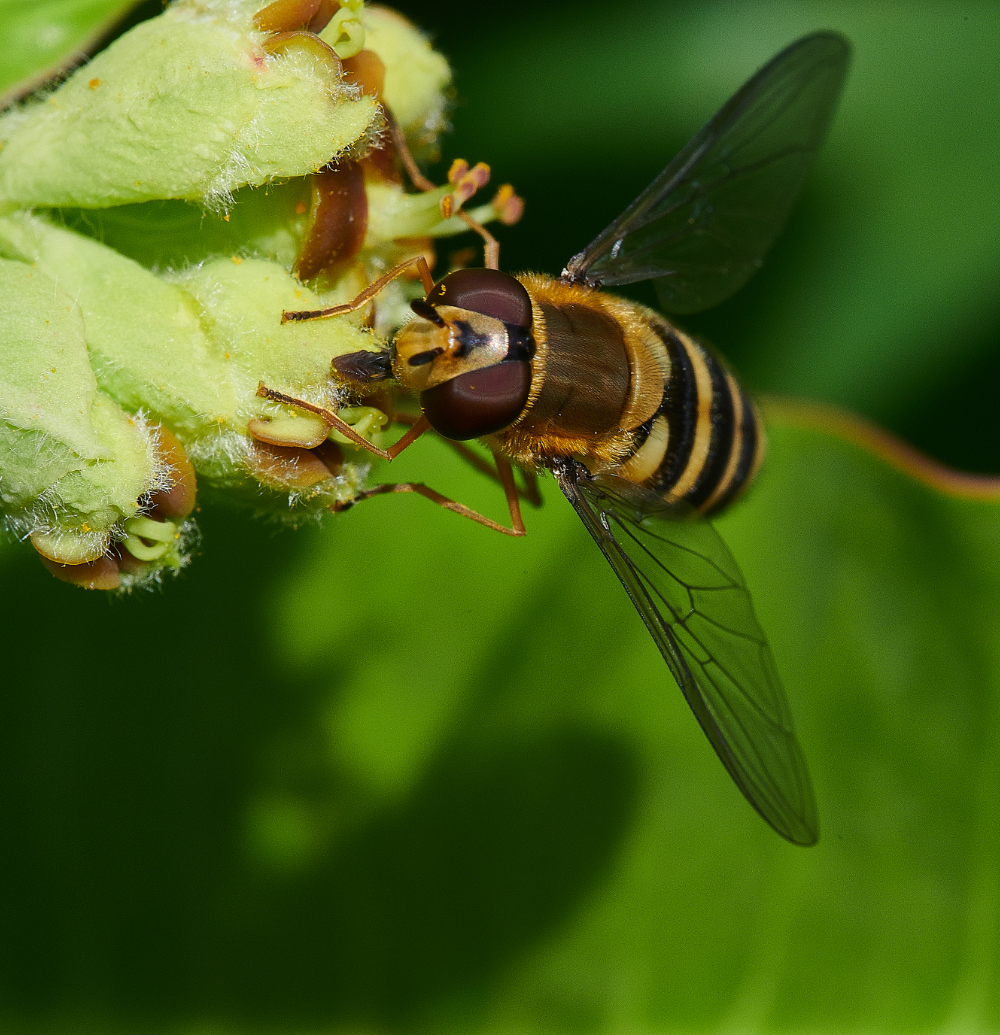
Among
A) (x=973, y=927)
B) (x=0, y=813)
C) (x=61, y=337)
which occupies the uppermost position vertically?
(x=61, y=337)

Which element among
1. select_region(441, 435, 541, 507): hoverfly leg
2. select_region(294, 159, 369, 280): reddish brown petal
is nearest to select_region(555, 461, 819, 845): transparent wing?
select_region(441, 435, 541, 507): hoverfly leg

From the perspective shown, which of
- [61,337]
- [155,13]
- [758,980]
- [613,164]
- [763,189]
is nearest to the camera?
[61,337]

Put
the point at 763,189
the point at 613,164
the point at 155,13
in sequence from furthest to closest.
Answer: the point at 613,164 → the point at 763,189 → the point at 155,13

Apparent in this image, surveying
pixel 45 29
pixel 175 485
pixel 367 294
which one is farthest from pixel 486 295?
pixel 45 29

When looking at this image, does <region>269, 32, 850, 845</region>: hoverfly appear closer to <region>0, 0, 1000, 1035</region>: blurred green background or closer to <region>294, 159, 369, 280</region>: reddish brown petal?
<region>294, 159, 369, 280</region>: reddish brown petal

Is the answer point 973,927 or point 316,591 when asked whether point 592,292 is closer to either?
point 316,591

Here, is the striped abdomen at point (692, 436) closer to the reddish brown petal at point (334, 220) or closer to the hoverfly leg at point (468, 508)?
the hoverfly leg at point (468, 508)

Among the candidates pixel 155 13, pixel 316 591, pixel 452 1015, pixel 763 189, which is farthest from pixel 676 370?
pixel 452 1015
